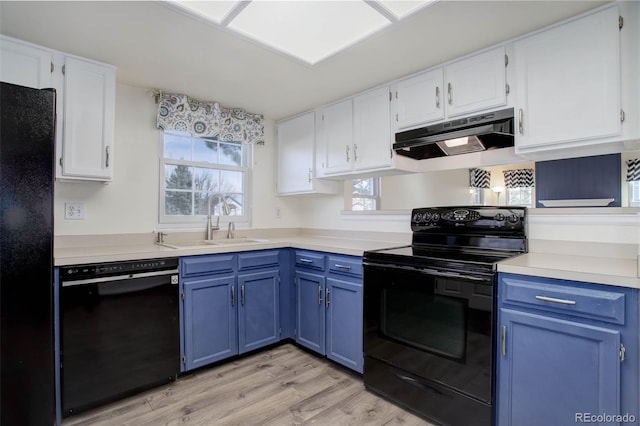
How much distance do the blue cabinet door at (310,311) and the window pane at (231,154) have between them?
4.22 feet

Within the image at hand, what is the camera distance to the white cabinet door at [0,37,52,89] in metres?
1.82

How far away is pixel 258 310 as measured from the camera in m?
2.57

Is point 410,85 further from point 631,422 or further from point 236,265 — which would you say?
point 631,422

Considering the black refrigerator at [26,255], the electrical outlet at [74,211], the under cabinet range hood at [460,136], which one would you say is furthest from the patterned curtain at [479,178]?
the electrical outlet at [74,211]

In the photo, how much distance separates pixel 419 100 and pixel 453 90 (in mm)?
231

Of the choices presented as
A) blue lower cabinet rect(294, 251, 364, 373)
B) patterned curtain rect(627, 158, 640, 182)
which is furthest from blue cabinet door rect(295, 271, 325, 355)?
patterned curtain rect(627, 158, 640, 182)

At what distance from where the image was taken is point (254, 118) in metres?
3.15

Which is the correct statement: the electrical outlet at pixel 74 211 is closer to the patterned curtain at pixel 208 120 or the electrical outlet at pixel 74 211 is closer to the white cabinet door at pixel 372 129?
the patterned curtain at pixel 208 120

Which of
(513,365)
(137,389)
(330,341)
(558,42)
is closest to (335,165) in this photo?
(330,341)

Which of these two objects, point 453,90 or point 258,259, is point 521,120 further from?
point 258,259

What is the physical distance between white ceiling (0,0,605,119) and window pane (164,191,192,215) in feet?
2.78

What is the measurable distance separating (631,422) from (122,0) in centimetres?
277

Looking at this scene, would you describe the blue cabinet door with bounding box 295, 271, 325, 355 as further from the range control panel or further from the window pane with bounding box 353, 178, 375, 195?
the window pane with bounding box 353, 178, 375, 195

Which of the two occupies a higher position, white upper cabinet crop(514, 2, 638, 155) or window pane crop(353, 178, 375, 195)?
white upper cabinet crop(514, 2, 638, 155)
